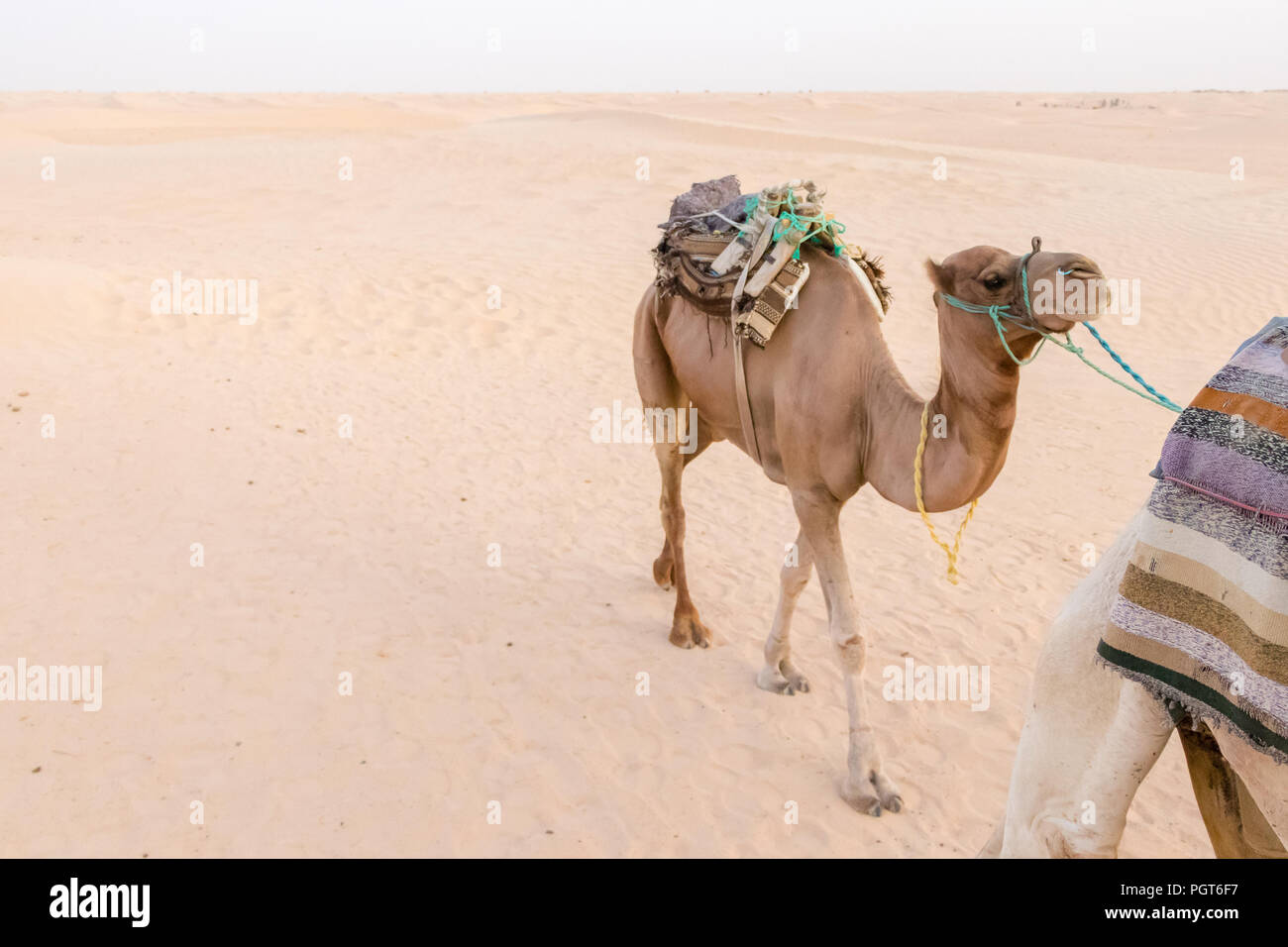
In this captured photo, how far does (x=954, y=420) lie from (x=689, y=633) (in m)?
2.92

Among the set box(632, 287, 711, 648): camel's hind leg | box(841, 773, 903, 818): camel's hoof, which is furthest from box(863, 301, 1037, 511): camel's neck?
box(632, 287, 711, 648): camel's hind leg

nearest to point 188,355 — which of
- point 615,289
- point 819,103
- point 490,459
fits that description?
point 490,459

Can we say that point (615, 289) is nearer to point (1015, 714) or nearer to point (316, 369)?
point (316, 369)

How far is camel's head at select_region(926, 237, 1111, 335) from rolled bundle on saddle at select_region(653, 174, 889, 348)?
131 cm

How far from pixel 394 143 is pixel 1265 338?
2472 cm

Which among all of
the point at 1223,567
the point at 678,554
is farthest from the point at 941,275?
the point at 678,554

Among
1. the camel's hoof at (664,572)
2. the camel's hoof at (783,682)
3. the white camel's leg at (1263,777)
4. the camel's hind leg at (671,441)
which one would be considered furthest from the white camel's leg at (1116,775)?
the camel's hoof at (664,572)

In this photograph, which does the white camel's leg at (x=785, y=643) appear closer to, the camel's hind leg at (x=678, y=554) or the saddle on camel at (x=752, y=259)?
the camel's hind leg at (x=678, y=554)

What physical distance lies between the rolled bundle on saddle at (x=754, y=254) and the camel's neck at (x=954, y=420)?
732mm

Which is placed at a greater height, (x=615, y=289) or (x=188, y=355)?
(x=615, y=289)

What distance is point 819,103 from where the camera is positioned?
169 feet

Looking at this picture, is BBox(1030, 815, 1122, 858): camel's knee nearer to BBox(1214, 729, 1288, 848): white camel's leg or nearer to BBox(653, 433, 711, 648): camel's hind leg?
BBox(1214, 729, 1288, 848): white camel's leg

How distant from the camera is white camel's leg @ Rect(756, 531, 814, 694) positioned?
530 cm

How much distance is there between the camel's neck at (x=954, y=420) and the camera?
3.24 metres
